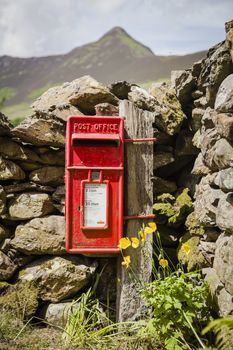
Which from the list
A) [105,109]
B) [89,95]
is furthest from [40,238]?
[89,95]

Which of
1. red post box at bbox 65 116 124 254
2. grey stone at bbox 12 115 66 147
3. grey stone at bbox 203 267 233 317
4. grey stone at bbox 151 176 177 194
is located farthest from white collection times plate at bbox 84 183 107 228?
grey stone at bbox 203 267 233 317

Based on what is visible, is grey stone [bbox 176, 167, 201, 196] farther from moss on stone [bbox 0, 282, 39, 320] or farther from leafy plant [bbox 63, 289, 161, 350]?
moss on stone [bbox 0, 282, 39, 320]

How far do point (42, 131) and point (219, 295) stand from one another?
2.30 m

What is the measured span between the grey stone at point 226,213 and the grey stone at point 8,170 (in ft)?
6.80

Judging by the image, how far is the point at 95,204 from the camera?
360cm

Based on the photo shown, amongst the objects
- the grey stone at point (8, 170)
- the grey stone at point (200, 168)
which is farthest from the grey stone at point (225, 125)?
the grey stone at point (8, 170)

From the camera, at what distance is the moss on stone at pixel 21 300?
3598 millimetres

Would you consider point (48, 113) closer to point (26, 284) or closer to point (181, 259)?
point (26, 284)

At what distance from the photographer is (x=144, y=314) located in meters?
3.62

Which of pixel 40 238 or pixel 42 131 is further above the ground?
pixel 42 131

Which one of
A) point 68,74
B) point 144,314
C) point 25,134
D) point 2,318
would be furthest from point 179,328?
point 68,74

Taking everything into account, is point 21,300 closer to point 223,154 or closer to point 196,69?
point 223,154

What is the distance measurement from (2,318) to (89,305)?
852 millimetres

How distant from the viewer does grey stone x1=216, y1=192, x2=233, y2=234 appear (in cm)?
290
